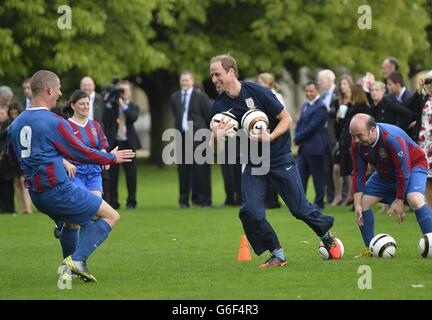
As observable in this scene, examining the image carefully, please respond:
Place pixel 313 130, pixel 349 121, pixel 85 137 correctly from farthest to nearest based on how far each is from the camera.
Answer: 1. pixel 313 130
2. pixel 349 121
3. pixel 85 137

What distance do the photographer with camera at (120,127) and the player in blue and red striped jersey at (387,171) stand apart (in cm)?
851

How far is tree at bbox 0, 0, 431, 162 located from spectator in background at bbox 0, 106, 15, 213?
27.5 ft

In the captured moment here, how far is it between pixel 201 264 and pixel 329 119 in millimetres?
9587

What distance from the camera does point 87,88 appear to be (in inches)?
765

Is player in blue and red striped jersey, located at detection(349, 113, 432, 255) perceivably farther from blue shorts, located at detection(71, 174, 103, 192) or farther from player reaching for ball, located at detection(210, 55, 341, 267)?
blue shorts, located at detection(71, 174, 103, 192)

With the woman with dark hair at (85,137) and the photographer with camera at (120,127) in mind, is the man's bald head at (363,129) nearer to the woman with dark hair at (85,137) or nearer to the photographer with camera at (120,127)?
the woman with dark hair at (85,137)

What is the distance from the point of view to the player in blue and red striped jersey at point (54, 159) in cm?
1028

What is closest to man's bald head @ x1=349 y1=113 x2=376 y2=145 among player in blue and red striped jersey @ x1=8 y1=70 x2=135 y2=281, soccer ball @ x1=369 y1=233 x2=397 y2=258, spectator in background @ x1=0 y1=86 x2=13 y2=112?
soccer ball @ x1=369 y1=233 x2=397 y2=258

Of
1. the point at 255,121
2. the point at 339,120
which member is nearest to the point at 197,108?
the point at 339,120

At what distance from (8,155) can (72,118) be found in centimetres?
632

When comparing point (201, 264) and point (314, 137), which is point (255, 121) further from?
point (314, 137)

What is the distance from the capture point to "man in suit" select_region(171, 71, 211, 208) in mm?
20719

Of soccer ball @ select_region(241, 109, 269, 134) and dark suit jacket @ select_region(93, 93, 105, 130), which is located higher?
soccer ball @ select_region(241, 109, 269, 134)

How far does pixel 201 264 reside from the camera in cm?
1198
